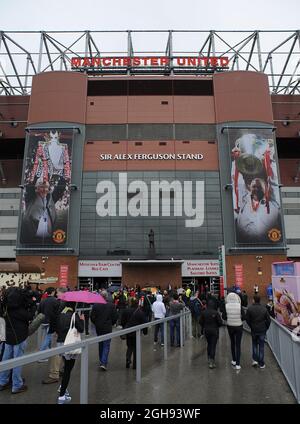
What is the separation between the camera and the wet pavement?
254 inches

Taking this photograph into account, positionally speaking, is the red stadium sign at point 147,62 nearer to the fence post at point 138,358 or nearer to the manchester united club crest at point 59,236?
the manchester united club crest at point 59,236

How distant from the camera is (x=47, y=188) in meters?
40.6

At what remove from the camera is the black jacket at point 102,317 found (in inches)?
385

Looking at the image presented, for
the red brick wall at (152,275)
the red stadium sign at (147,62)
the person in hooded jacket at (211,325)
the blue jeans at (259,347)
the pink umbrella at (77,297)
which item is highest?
the red stadium sign at (147,62)

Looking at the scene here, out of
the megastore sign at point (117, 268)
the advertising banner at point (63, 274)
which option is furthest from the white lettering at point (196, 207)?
the advertising banner at point (63, 274)

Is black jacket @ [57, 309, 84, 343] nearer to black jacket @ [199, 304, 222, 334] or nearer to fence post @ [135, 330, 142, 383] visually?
fence post @ [135, 330, 142, 383]

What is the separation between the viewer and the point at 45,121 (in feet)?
142

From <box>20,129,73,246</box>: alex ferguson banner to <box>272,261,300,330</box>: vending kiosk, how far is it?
92.1 ft

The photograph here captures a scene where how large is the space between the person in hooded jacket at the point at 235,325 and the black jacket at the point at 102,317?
3242mm

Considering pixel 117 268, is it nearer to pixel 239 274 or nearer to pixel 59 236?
pixel 59 236

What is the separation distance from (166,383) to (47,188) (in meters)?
35.1

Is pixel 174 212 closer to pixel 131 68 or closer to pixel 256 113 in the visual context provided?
pixel 256 113
